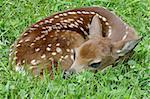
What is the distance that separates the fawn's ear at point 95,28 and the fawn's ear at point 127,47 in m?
0.30

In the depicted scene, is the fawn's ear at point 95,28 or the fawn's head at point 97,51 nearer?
the fawn's head at point 97,51

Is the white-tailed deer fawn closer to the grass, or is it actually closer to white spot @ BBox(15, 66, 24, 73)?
white spot @ BBox(15, 66, 24, 73)

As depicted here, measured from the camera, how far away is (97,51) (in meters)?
6.73

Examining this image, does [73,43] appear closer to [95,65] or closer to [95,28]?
[95,65]

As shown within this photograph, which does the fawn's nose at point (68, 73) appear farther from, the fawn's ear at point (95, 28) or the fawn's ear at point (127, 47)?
the fawn's ear at point (127, 47)

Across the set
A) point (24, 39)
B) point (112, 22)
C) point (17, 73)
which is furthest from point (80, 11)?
point (17, 73)

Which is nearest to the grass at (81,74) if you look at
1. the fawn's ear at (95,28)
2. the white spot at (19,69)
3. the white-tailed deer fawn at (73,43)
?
the white spot at (19,69)

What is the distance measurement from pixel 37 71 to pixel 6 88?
Result: 466mm

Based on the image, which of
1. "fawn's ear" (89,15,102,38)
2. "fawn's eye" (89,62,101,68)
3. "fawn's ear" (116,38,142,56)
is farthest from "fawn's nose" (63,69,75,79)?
"fawn's ear" (116,38,142,56)

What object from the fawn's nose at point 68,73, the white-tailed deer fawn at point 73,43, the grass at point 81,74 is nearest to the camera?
the grass at point 81,74

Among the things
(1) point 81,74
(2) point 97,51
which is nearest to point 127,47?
(2) point 97,51

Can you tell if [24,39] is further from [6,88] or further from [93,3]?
[93,3]

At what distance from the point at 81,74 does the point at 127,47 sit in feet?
2.52

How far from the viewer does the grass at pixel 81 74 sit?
235 inches
